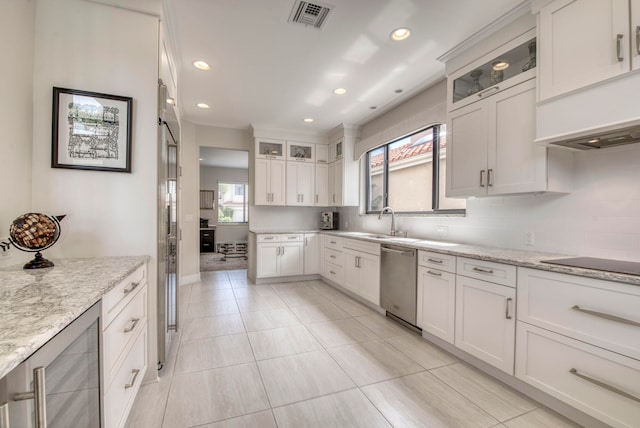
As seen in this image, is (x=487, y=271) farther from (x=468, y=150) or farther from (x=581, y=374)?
(x=468, y=150)

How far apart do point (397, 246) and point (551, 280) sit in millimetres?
1412

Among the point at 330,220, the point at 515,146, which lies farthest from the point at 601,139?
the point at 330,220

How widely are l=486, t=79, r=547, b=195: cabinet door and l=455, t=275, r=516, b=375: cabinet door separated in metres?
0.77

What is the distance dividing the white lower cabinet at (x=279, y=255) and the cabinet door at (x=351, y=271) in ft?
3.36

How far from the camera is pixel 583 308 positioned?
1496 mm

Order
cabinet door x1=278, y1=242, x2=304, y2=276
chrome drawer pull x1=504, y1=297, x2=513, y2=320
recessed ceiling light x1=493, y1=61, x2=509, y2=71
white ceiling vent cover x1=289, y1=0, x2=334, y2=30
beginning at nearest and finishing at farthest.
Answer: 1. chrome drawer pull x1=504, y1=297, x2=513, y2=320
2. white ceiling vent cover x1=289, y1=0, x2=334, y2=30
3. recessed ceiling light x1=493, y1=61, x2=509, y2=71
4. cabinet door x1=278, y1=242, x2=304, y2=276

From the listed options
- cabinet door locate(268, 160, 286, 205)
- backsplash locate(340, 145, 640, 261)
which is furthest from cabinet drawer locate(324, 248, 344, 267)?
backsplash locate(340, 145, 640, 261)

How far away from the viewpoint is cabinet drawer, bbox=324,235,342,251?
4.24 metres

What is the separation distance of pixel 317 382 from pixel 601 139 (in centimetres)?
244

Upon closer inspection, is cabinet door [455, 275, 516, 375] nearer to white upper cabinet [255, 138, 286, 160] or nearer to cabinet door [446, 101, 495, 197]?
cabinet door [446, 101, 495, 197]

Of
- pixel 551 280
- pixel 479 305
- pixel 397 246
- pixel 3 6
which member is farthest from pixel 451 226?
pixel 3 6

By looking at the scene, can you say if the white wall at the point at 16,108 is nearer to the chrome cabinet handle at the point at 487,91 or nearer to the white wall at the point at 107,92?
the white wall at the point at 107,92

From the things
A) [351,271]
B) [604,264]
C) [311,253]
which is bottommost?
[351,271]

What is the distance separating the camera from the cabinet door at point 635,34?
139cm
